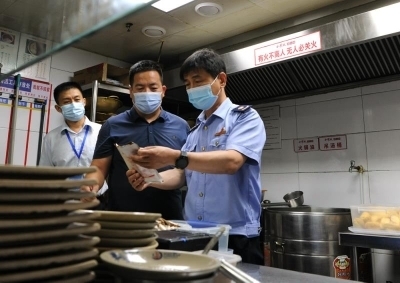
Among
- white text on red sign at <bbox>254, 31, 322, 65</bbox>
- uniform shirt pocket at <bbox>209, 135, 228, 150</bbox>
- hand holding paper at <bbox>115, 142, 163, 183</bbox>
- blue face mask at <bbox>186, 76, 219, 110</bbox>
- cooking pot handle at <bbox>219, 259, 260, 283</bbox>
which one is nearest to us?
cooking pot handle at <bbox>219, 259, 260, 283</bbox>

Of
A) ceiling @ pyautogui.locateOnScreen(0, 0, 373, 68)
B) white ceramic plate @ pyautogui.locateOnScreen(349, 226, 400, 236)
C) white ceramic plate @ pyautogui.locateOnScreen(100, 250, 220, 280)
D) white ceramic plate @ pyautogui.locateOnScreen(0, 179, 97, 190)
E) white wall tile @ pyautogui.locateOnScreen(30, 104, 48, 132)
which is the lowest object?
white ceramic plate @ pyautogui.locateOnScreen(349, 226, 400, 236)

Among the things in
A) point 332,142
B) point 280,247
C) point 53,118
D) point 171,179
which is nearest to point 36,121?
point 53,118

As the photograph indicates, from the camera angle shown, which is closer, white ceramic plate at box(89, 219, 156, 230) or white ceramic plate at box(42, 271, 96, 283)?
white ceramic plate at box(42, 271, 96, 283)

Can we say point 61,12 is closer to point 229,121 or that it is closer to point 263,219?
point 229,121

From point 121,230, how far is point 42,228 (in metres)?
0.16

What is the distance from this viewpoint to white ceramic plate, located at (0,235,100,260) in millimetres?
445

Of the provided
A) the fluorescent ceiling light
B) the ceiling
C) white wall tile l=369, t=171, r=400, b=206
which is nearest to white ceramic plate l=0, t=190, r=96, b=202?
the ceiling

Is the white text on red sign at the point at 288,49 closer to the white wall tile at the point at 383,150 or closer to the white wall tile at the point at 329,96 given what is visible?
the white wall tile at the point at 329,96

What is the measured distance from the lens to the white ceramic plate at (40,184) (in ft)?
1.53

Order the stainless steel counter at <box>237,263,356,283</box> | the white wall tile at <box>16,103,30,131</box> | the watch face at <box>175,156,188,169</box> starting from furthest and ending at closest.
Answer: the white wall tile at <box>16,103,30,131</box>, the watch face at <box>175,156,188,169</box>, the stainless steel counter at <box>237,263,356,283</box>

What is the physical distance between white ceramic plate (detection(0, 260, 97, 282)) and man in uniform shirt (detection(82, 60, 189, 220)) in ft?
3.99

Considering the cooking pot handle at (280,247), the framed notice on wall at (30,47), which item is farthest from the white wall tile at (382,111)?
the framed notice on wall at (30,47)

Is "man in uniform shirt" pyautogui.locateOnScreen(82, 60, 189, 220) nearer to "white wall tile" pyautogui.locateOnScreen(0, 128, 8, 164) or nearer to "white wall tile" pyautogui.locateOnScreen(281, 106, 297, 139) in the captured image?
"white wall tile" pyautogui.locateOnScreen(281, 106, 297, 139)

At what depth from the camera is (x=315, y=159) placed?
3.00 metres
